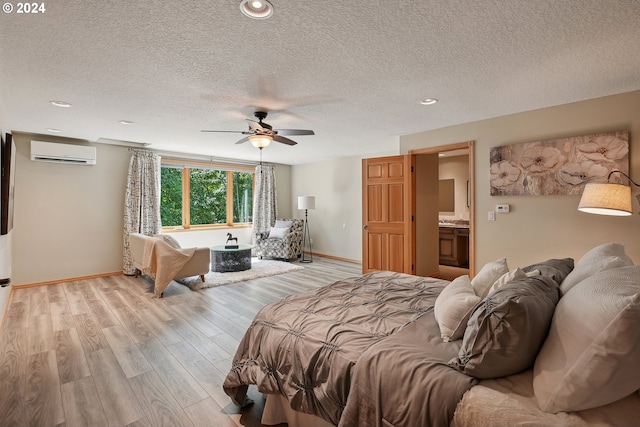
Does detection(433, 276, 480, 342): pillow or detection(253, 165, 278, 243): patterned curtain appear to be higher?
detection(253, 165, 278, 243): patterned curtain

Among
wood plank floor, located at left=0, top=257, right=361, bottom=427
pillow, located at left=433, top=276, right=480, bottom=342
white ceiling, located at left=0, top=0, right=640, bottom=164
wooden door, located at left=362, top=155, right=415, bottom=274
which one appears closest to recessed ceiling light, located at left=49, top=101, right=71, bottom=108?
white ceiling, located at left=0, top=0, right=640, bottom=164

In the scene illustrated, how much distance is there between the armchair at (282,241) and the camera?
7051 millimetres

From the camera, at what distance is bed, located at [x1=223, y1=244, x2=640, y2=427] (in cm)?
100

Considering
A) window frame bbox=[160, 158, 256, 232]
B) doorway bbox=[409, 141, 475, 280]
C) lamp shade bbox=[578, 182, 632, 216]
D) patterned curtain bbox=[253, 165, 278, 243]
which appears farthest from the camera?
patterned curtain bbox=[253, 165, 278, 243]

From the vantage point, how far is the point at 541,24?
76.0 inches

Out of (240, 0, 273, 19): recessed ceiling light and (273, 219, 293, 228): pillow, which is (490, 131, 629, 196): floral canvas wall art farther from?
(273, 219, 293, 228): pillow

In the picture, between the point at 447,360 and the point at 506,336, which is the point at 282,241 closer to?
the point at 447,360

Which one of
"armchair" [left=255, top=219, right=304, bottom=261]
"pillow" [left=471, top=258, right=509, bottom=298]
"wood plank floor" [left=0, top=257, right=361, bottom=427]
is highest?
"pillow" [left=471, top=258, right=509, bottom=298]

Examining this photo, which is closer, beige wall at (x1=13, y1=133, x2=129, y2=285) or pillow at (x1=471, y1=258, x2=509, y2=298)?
pillow at (x1=471, y1=258, x2=509, y2=298)

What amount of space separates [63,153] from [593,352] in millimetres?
6653

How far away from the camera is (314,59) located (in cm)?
239

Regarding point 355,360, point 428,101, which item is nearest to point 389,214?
point 428,101

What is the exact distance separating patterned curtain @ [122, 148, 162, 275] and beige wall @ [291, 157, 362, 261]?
364 cm

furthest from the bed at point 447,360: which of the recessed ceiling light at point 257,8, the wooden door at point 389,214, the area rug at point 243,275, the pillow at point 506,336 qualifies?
the area rug at point 243,275
